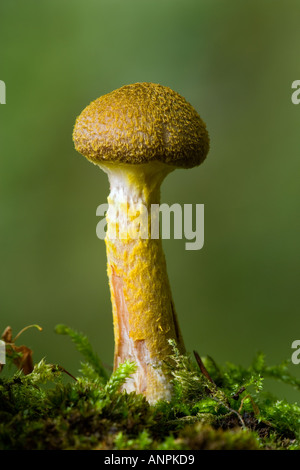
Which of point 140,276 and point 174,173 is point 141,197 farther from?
point 174,173

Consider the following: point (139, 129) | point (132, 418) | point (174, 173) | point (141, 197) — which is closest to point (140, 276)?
point (141, 197)

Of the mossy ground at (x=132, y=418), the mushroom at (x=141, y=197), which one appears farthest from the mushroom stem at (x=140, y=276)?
the mossy ground at (x=132, y=418)

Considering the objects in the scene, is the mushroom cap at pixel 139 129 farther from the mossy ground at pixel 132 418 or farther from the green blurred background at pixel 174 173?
the green blurred background at pixel 174 173

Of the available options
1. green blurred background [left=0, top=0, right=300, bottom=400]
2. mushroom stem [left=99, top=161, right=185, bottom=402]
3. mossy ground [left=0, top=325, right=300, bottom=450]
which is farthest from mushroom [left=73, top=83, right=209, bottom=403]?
green blurred background [left=0, top=0, right=300, bottom=400]

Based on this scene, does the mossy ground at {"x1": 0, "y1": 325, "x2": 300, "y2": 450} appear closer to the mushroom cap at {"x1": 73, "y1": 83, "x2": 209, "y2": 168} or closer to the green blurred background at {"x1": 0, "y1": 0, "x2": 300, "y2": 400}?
the mushroom cap at {"x1": 73, "y1": 83, "x2": 209, "y2": 168}

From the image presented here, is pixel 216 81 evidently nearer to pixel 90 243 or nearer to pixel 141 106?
pixel 90 243

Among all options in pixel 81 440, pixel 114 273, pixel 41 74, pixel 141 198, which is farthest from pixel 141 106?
pixel 41 74
